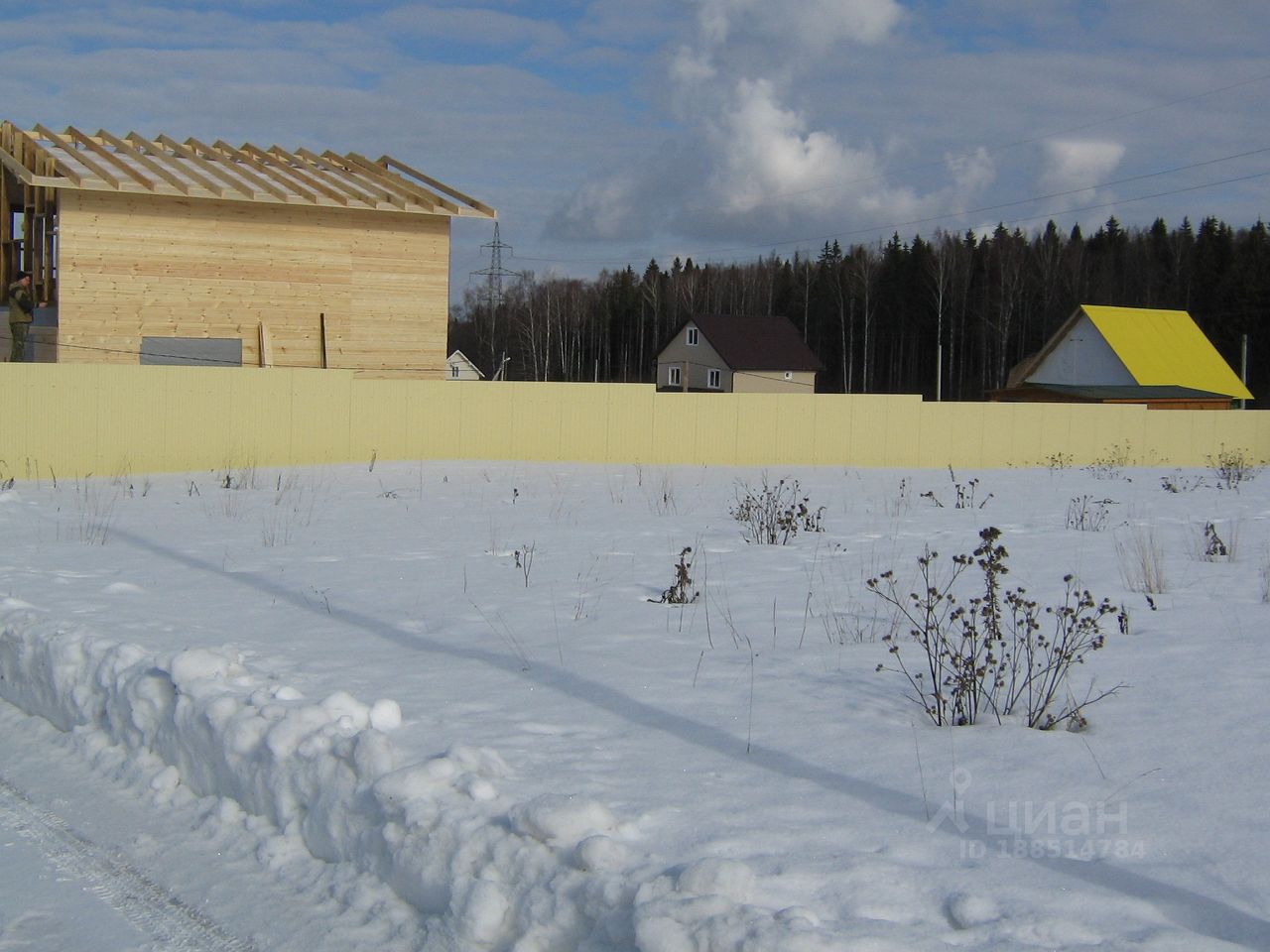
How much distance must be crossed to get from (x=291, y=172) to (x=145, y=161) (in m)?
2.80

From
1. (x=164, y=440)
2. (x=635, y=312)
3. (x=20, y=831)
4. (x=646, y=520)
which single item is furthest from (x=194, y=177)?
(x=635, y=312)

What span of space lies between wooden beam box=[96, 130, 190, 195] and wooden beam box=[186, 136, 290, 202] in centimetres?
118

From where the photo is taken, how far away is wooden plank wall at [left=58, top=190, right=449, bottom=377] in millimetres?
19984

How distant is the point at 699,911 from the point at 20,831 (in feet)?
9.02

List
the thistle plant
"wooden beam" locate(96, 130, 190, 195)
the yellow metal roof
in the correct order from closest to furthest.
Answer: the thistle plant → "wooden beam" locate(96, 130, 190, 195) → the yellow metal roof

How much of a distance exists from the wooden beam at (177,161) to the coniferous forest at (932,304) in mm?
39758

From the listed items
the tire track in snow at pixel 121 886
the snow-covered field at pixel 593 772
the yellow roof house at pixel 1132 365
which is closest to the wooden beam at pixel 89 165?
the snow-covered field at pixel 593 772

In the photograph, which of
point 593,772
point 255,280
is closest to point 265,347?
point 255,280

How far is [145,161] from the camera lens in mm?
20906

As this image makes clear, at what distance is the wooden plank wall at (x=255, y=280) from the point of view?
787 inches

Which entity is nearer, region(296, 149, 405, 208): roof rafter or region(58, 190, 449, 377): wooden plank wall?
region(58, 190, 449, 377): wooden plank wall

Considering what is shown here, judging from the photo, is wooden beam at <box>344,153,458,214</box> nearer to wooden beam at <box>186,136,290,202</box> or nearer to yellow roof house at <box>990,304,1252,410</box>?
wooden beam at <box>186,136,290,202</box>

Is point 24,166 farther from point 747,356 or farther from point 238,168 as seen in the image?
point 747,356

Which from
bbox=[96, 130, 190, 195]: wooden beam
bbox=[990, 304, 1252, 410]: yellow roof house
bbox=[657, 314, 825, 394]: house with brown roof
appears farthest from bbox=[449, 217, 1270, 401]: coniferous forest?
bbox=[96, 130, 190, 195]: wooden beam
